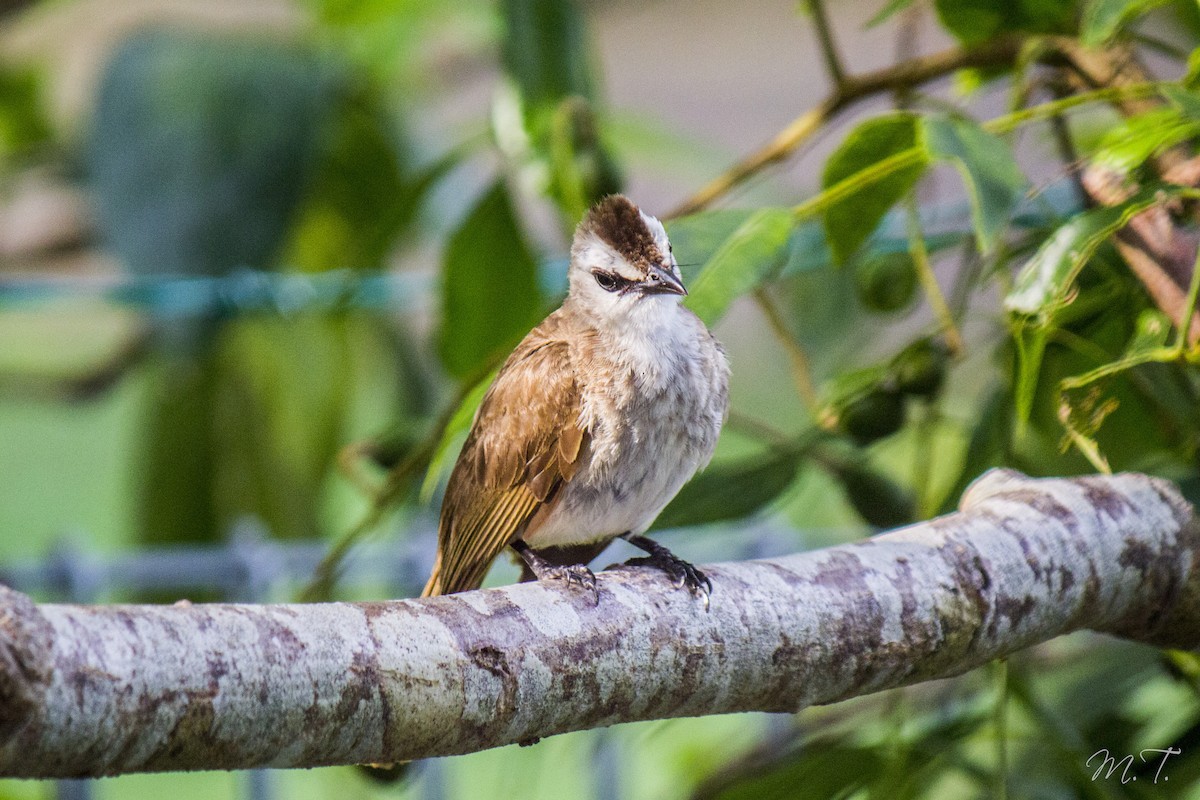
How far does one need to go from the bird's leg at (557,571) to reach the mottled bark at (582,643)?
14 millimetres

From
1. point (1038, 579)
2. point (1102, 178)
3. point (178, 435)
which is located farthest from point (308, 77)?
point (1038, 579)

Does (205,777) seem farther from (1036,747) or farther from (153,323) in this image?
(1036,747)

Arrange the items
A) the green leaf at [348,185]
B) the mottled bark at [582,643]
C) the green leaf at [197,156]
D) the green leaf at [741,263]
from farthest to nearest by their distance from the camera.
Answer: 1. the green leaf at [348,185]
2. the green leaf at [197,156]
3. the green leaf at [741,263]
4. the mottled bark at [582,643]

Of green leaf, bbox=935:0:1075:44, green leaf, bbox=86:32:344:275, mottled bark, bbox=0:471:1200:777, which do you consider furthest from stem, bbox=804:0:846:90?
green leaf, bbox=86:32:344:275

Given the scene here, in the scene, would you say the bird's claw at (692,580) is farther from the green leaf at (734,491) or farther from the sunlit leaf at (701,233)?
the green leaf at (734,491)

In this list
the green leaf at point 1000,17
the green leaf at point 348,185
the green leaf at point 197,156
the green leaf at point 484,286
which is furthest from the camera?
the green leaf at point 348,185

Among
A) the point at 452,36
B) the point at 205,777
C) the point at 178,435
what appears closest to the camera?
the point at 178,435

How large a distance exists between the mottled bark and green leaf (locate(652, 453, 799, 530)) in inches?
15.8

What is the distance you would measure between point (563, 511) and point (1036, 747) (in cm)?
71

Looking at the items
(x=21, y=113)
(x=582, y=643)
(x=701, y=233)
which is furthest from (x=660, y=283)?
(x=21, y=113)

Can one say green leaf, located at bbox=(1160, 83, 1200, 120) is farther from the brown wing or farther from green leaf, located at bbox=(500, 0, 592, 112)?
green leaf, located at bbox=(500, 0, 592, 112)

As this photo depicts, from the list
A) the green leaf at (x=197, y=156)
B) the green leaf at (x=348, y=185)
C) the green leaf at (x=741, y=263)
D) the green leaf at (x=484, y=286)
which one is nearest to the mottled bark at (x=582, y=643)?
the green leaf at (x=741, y=263)

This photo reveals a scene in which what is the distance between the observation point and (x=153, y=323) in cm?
280

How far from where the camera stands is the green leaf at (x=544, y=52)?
5.71 ft
